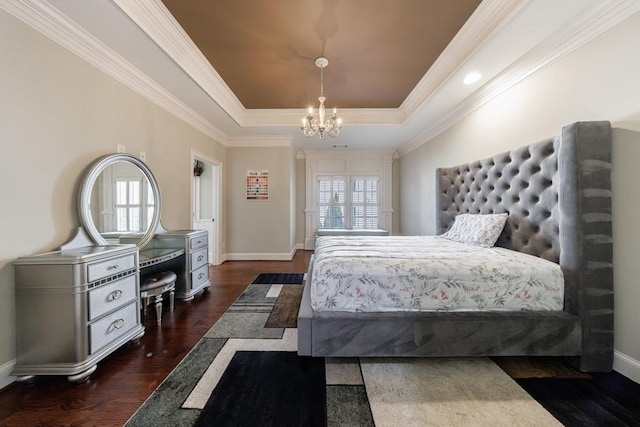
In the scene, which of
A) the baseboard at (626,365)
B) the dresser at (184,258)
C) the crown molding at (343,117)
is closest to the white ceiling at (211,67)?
the crown molding at (343,117)

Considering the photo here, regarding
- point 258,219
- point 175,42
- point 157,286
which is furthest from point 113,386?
point 258,219

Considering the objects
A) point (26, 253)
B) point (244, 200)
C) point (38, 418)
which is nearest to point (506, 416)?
point (38, 418)

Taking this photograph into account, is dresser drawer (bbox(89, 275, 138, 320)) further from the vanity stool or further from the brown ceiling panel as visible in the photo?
the brown ceiling panel

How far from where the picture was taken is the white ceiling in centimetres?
167

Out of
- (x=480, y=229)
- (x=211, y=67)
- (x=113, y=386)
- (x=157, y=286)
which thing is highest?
(x=211, y=67)

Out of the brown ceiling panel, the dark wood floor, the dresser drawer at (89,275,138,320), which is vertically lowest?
the dark wood floor

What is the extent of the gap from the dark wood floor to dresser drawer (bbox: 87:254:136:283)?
2.09 feet

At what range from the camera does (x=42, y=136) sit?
66.6 inches

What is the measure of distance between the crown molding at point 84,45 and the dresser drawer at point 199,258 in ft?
5.96

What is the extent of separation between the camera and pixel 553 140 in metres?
1.89

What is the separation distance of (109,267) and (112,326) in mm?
415

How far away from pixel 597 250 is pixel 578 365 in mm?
771

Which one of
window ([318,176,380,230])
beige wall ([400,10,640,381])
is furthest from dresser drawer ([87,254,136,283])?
window ([318,176,380,230])

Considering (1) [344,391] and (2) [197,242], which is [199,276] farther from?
(1) [344,391]
